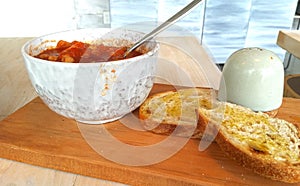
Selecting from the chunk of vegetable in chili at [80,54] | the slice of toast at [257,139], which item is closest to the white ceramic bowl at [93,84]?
the chunk of vegetable in chili at [80,54]

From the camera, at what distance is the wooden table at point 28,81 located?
0.46 m

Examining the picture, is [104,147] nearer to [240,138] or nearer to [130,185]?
[130,185]

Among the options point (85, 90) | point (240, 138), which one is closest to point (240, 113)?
point (240, 138)

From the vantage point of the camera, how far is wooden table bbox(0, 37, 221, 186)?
46 centimetres

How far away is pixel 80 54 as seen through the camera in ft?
1.78

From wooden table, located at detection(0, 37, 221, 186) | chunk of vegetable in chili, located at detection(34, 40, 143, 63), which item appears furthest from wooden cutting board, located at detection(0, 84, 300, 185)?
chunk of vegetable in chili, located at detection(34, 40, 143, 63)

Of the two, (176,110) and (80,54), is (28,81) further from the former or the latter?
(176,110)

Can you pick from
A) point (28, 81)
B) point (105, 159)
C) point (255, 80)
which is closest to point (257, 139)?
point (255, 80)

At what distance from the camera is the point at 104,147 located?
50 centimetres

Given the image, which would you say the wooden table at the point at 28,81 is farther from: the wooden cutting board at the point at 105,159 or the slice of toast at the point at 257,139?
the slice of toast at the point at 257,139

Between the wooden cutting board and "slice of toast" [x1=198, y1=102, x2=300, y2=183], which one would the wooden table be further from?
"slice of toast" [x1=198, y1=102, x2=300, y2=183]

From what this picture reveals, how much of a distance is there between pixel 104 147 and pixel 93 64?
0.53 ft

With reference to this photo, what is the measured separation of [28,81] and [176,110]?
0.52 meters

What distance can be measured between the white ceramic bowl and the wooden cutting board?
0.05 metres
